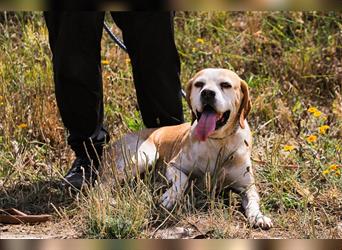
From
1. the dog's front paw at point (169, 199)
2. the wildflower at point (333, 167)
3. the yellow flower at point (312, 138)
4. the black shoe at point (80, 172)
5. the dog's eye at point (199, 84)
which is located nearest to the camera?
the dog's front paw at point (169, 199)

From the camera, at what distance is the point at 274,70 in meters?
6.23

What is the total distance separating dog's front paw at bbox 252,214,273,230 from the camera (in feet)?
12.6

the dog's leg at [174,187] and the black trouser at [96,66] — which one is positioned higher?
the black trouser at [96,66]

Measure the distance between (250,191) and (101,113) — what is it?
1.02m

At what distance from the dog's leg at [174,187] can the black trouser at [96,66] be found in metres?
0.52

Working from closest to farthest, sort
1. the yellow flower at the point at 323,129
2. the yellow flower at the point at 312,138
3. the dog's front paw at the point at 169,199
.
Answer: the dog's front paw at the point at 169,199 < the yellow flower at the point at 312,138 < the yellow flower at the point at 323,129

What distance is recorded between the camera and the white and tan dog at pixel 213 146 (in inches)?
157

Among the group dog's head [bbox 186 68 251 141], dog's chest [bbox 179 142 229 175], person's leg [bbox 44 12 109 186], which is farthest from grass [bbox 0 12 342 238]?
dog's head [bbox 186 68 251 141]

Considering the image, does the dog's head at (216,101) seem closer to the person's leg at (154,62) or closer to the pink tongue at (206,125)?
the pink tongue at (206,125)

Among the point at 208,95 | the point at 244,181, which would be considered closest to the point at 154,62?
the point at 208,95

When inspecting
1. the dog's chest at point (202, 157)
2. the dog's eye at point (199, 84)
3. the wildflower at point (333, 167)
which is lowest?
the wildflower at point (333, 167)

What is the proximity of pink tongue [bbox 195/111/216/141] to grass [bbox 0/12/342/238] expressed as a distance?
13.5 inches

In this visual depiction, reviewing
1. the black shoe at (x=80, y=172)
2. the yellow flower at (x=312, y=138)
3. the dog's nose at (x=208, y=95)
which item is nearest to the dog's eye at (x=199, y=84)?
the dog's nose at (x=208, y=95)

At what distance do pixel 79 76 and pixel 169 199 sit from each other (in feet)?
2.90
